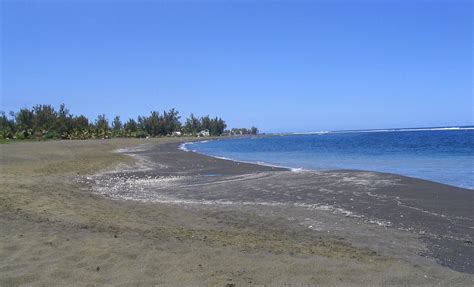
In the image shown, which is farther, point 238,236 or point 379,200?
point 379,200

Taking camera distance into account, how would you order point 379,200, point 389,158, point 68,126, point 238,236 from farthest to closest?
1. point 68,126
2. point 389,158
3. point 379,200
4. point 238,236

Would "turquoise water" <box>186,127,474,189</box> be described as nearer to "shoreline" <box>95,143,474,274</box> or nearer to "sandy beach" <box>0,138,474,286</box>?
"shoreline" <box>95,143,474,274</box>

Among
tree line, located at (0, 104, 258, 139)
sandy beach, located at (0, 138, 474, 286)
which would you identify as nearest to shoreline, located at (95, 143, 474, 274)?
sandy beach, located at (0, 138, 474, 286)

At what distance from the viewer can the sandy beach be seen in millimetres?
5824

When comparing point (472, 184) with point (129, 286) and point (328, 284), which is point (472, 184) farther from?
point (129, 286)

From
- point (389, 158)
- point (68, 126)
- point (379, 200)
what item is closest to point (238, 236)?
point (379, 200)

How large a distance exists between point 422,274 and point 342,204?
6168 millimetres

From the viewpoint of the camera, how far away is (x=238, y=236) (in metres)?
8.27

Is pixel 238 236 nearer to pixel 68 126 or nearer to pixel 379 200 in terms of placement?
pixel 379 200

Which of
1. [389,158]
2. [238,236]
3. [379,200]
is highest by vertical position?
[238,236]

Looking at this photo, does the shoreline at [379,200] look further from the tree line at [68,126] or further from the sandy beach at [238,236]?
the tree line at [68,126]

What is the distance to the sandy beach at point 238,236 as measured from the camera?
19.1ft

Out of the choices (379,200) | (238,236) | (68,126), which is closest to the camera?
(238,236)

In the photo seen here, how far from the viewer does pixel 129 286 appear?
5332mm
